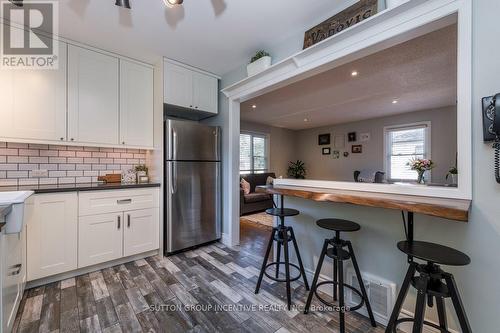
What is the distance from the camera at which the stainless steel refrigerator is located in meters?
2.72

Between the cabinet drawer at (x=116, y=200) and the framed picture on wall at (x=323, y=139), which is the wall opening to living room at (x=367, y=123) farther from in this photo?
the cabinet drawer at (x=116, y=200)

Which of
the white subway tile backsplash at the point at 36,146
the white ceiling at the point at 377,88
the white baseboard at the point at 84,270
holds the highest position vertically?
the white ceiling at the point at 377,88

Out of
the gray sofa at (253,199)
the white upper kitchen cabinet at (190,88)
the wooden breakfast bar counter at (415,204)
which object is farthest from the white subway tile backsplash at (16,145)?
the gray sofa at (253,199)

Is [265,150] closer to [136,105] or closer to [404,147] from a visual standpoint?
[404,147]

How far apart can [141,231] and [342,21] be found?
9.83 ft

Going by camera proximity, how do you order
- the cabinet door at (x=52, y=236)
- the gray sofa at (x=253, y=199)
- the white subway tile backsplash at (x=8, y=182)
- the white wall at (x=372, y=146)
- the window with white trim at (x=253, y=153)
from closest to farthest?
the cabinet door at (x=52, y=236), the white subway tile backsplash at (x=8, y=182), the white wall at (x=372, y=146), the gray sofa at (x=253, y=199), the window with white trim at (x=253, y=153)

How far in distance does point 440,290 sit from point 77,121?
3.37 m

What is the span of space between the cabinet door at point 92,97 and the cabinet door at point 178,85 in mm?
596

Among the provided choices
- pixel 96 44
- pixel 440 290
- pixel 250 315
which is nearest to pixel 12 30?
pixel 96 44

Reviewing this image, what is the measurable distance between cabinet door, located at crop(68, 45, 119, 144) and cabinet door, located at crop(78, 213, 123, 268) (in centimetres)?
90

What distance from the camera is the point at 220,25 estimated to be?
210cm

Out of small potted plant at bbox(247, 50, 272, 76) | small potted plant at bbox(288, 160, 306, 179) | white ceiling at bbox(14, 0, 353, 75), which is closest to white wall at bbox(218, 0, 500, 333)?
white ceiling at bbox(14, 0, 353, 75)

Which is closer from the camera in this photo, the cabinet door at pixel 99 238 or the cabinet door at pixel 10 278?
the cabinet door at pixel 10 278

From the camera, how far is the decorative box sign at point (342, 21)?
161cm
